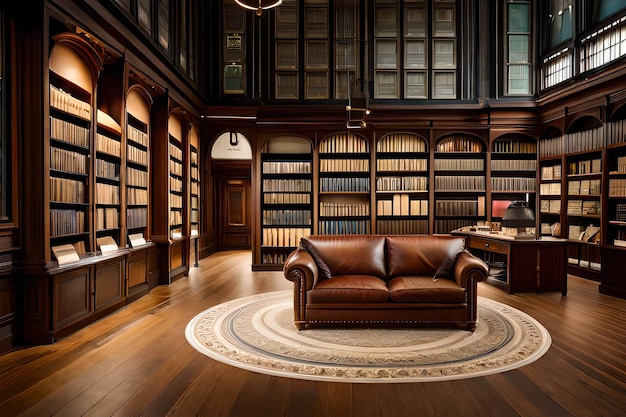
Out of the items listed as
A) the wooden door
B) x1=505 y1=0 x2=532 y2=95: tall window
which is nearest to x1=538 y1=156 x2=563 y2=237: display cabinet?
x1=505 y1=0 x2=532 y2=95: tall window

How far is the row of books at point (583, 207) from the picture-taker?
6.78 m

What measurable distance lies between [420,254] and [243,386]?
2.70 m

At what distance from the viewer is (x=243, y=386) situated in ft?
9.36

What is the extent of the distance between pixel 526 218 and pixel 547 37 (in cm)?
441

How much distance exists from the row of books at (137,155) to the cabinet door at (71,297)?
1.84m

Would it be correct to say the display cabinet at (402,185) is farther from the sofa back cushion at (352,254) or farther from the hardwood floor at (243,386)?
the hardwood floor at (243,386)

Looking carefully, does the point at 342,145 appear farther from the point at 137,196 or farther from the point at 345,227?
the point at 137,196

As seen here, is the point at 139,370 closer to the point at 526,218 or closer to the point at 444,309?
the point at 444,309

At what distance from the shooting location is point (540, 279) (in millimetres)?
5809

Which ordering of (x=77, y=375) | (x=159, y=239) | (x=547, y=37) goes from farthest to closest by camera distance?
(x=547, y=37), (x=159, y=239), (x=77, y=375)

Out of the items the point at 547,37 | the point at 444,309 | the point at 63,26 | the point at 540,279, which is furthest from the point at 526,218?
the point at 63,26

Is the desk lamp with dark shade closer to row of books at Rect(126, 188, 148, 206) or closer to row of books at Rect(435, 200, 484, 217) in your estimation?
row of books at Rect(435, 200, 484, 217)

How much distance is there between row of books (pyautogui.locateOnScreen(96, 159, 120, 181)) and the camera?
15.7 ft

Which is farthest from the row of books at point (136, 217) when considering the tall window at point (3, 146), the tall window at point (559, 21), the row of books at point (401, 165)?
the tall window at point (559, 21)
